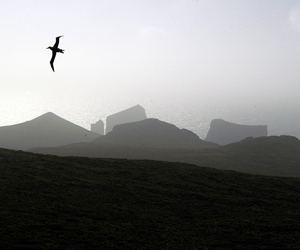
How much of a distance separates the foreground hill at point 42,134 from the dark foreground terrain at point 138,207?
256 ft

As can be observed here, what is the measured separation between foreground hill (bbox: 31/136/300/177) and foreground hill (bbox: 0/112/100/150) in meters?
29.8

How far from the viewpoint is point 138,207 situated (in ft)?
74.4

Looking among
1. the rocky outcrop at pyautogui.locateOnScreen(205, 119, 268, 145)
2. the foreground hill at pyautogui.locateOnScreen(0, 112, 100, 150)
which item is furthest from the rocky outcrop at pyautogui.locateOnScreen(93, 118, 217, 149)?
the rocky outcrop at pyautogui.locateOnScreen(205, 119, 268, 145)

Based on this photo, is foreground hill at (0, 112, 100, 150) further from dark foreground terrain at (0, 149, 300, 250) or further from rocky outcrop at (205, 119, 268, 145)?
rocky outcrop at (205, 119, 268, 145)

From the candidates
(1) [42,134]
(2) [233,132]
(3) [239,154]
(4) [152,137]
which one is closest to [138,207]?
(3) [239,154]

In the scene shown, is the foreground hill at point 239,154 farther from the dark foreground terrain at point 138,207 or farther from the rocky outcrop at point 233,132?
the rocky outcrop at point 233,132

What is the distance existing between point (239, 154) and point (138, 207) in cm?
6106

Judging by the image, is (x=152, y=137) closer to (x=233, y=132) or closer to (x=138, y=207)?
(x=233, y=132)

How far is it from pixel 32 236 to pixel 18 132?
113601 millimetres

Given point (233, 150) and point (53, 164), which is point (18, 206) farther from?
point (233, 150)

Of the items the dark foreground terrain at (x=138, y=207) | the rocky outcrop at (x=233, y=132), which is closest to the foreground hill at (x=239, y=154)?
the dark foreground terrain at (x=138, y=207)

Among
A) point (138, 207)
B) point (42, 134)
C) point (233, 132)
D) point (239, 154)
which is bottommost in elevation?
point (138, 207)

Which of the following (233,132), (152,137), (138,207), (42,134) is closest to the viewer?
(138,207)

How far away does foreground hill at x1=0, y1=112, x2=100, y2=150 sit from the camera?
107 metres
